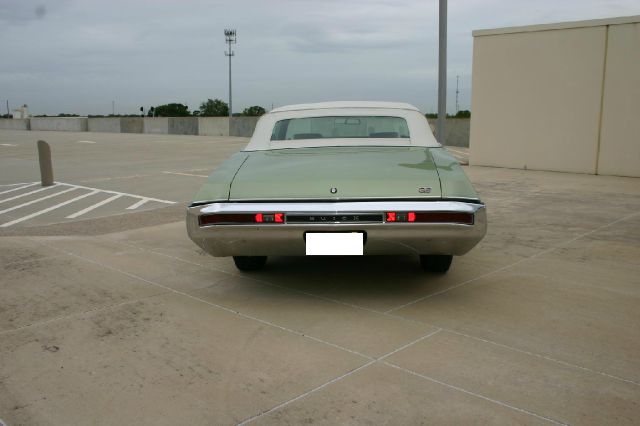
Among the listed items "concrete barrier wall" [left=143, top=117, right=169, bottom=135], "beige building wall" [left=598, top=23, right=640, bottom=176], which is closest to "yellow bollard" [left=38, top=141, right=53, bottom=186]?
"beige building wall" [left=598, top=23, right=640, bottom=176]

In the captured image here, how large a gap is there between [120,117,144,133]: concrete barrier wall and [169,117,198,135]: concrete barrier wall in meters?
4.02

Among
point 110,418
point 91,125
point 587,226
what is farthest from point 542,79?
point 91,125

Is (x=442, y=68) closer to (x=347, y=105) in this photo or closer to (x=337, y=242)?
(x=347, y=105)

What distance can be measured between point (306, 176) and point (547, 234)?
354cm

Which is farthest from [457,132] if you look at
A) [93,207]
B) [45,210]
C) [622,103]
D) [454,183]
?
[454,183]

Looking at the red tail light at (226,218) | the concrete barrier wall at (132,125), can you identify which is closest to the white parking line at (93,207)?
the red tail light at (226,218)

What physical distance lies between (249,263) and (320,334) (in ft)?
4.75

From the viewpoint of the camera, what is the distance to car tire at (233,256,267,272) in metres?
4.70

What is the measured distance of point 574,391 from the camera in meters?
2.74

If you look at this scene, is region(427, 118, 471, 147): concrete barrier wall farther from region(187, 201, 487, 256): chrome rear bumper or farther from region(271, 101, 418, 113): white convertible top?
region(187, 201, 487, 256): chrome rear bumper

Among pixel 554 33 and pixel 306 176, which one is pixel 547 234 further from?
pixel 554 33

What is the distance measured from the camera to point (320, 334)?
11.3 feet

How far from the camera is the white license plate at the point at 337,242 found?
361 centimetres

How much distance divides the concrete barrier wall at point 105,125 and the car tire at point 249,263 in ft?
144
